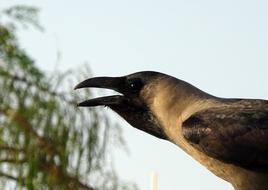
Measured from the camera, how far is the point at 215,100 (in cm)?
501

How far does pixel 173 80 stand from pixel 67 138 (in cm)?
158

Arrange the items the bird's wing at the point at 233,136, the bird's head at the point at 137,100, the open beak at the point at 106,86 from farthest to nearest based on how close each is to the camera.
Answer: the open beak at the point at 106,86 → the bird's head at the point at 137,100 → the bird's wing at the point at 233,136

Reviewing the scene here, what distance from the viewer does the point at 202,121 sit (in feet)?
15.8

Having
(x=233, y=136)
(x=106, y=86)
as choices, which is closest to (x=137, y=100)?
(x=106, y=86)

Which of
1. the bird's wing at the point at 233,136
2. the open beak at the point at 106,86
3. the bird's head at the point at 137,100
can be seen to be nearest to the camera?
the bird's wing at the point at 233,136

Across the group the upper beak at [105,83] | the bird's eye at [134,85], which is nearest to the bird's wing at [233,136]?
the bird's eye at [134,85]

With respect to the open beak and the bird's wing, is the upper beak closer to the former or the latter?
the open beak

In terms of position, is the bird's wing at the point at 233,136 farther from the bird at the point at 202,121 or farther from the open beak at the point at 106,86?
the open beak at the point at 106,86

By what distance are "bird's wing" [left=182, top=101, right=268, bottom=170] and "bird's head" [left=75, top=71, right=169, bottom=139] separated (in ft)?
1.12

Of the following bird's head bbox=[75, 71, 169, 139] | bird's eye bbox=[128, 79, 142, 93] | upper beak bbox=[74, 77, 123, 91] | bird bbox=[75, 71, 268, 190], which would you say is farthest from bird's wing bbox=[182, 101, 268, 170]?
upper beak bbox=[74, 77, 123, 91]

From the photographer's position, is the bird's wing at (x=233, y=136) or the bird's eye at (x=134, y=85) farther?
Answer: the bird's eye at (x=134, y=85)

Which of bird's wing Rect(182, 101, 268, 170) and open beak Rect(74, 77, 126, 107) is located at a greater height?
open beak Rect(74, 77, 126, 107)

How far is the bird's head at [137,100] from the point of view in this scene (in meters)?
5.07

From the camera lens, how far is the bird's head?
200 inches
